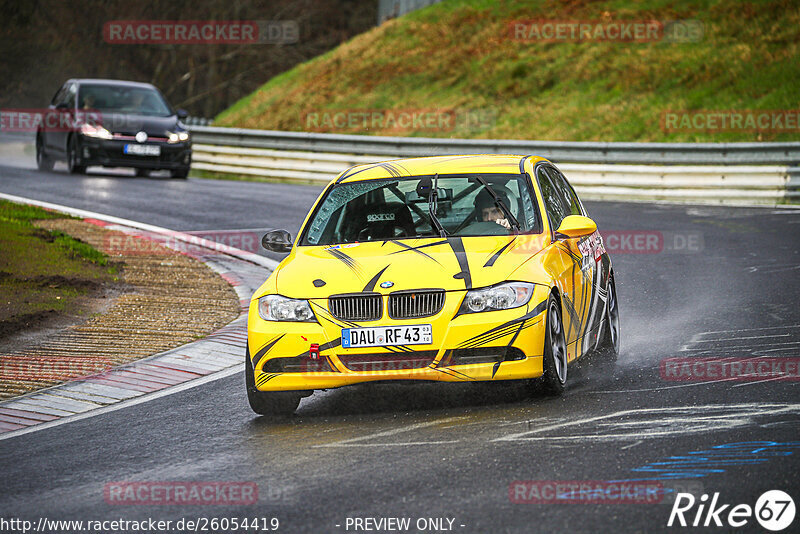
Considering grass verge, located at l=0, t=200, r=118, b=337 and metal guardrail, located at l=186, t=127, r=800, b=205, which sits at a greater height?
metal guardrail, located at l=186, t=127, r=800, b=205

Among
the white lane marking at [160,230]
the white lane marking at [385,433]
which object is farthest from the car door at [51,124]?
the white lane marking at [385,433]

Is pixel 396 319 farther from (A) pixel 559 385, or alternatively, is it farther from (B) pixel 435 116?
(B) pixel 435 116

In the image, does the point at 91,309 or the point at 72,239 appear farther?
the point at 72,239

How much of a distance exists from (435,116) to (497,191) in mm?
24925

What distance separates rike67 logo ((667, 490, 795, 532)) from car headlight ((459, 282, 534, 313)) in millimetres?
2283

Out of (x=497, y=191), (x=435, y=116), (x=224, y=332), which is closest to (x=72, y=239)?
(x=224, y=332)

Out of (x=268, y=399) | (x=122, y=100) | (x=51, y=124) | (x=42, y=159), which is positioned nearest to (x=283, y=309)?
(x=268, y=399)

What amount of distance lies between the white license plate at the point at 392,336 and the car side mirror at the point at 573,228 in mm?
1470

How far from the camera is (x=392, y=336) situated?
7.46 m

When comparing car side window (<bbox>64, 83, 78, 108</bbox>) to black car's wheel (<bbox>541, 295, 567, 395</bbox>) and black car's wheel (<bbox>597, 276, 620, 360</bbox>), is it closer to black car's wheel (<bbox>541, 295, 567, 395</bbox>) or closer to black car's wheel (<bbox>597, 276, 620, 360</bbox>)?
black car's wheel (<bbox>597, 276, 620, 360</bbox>)

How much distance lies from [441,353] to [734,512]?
98.0 inches

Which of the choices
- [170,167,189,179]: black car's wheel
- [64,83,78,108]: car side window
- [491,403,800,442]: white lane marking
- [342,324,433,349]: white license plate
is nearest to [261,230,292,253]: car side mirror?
[342,324,433,349]: white license plate

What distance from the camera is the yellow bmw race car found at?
748cm

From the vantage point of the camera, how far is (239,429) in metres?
7.54
